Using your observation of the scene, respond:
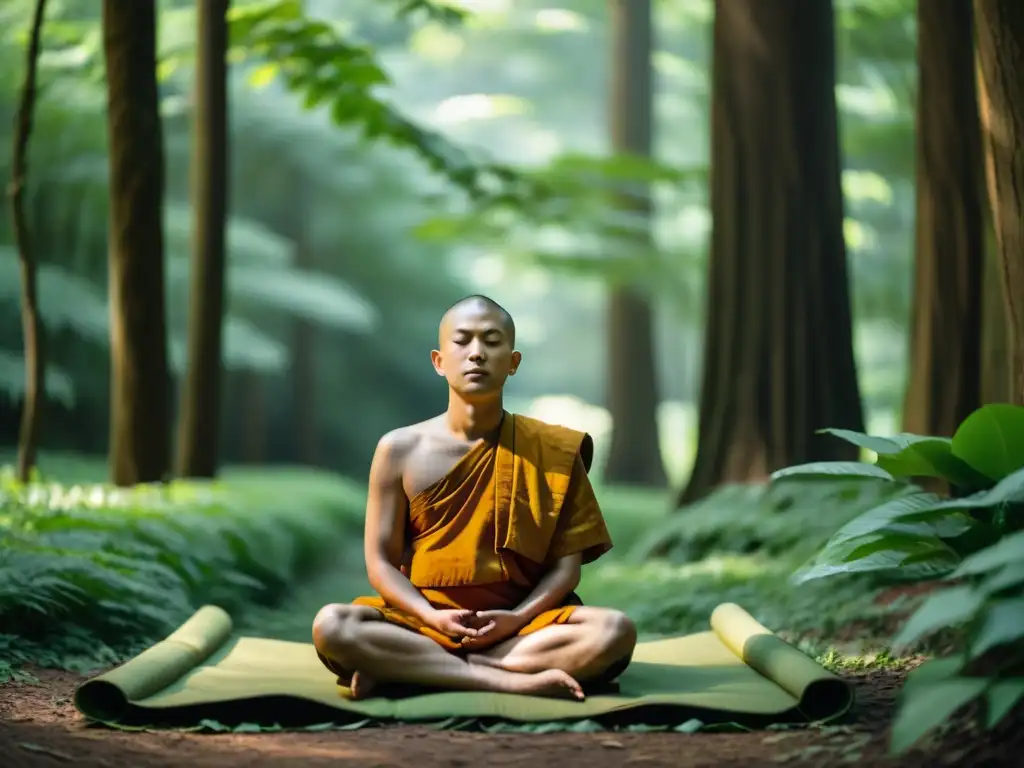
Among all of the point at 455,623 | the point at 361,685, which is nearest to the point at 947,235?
the point at 455,623

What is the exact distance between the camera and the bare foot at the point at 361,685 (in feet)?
15.2

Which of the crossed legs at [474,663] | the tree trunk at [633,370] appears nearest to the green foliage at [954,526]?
the crossed legs at [474,663]

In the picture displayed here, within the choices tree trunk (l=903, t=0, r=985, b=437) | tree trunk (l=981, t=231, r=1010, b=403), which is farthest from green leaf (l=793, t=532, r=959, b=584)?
tree trunk (l=903, t=0, r=985, b=437)

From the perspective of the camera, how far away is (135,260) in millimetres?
8953

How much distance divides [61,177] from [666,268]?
8171 mm

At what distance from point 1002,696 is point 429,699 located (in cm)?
212

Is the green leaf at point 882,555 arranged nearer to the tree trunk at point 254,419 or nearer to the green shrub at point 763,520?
the green shrub at point 763,520

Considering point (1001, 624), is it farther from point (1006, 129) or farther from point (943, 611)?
point (1006, 129)

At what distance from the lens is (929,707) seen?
125 inches

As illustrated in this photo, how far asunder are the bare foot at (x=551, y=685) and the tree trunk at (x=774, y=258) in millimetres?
5029

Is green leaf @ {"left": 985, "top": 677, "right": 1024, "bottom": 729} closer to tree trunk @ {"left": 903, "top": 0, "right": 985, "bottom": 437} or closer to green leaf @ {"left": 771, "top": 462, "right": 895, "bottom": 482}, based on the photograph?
green leaf @ {"left": 771, "top": 462, "right": 895, "bottom": 482}

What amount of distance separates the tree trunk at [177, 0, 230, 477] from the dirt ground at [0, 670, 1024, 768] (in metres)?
6.95

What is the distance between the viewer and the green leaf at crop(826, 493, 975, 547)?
4.35 m

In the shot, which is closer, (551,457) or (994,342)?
(551,457)
